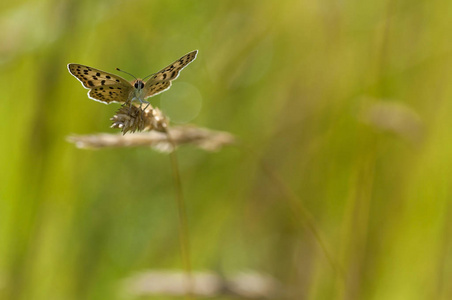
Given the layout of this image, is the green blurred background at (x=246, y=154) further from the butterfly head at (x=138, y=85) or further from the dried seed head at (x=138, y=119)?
the dried seed head at (x=138, y=119)

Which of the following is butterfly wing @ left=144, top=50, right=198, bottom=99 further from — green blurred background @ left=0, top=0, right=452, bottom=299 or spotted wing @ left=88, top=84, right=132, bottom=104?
green blurred background @ left=0, top=0, right=452, bottom=299

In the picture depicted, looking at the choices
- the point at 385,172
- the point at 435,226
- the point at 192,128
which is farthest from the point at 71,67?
the point at 385,172

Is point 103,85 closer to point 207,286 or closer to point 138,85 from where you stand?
point 138,85

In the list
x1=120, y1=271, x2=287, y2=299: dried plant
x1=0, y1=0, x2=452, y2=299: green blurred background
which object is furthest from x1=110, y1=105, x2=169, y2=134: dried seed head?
x1=0, y1=0, x2=452, y2=299: green blurred background

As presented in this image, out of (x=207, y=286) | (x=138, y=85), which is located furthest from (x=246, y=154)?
(x=138, y=85)

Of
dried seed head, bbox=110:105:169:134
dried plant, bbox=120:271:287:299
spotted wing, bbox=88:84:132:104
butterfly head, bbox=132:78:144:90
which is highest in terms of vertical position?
butterfly head, bbox=132:78:144:90

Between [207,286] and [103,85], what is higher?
[103,85]
